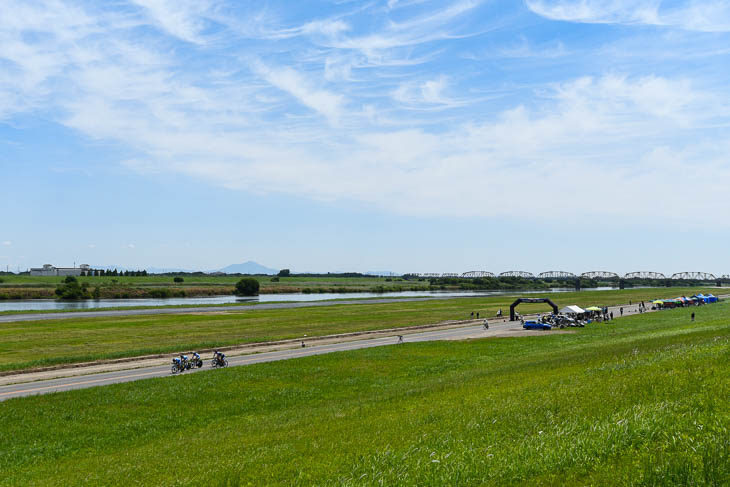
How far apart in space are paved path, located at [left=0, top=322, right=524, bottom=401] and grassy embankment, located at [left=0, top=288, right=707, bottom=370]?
6614 mm

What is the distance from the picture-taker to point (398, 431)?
46.5 ft

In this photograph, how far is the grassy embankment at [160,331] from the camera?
44.7m

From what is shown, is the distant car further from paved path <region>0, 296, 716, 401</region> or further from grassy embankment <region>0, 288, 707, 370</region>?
grassy embankment <region>0, 288, 707, 370</region>

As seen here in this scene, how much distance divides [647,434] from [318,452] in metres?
7.47

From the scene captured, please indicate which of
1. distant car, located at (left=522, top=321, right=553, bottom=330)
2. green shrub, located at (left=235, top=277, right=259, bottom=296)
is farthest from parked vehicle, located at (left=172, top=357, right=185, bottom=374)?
green shrub, located at (left=235, top=277, right=259, bottom=296)

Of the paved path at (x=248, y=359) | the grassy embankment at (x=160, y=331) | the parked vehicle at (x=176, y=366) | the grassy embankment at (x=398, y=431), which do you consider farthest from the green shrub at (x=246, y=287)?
the grassy embankment at (x=398, y=431)

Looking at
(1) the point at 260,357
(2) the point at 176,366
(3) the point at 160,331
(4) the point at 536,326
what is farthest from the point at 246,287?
(2) the point at 176,366

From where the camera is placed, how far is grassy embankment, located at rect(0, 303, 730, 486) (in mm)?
9086

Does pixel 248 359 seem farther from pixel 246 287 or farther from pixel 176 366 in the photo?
pixel 246 287

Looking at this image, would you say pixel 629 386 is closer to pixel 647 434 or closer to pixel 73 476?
pixel 647 434

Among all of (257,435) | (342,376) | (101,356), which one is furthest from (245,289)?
(257,435)

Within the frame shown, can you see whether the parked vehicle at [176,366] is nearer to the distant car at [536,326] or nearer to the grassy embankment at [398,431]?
the grassy embankment at [398,431]

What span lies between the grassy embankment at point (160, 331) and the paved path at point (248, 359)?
21.7ft

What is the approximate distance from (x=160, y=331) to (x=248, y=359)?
27.9 m
